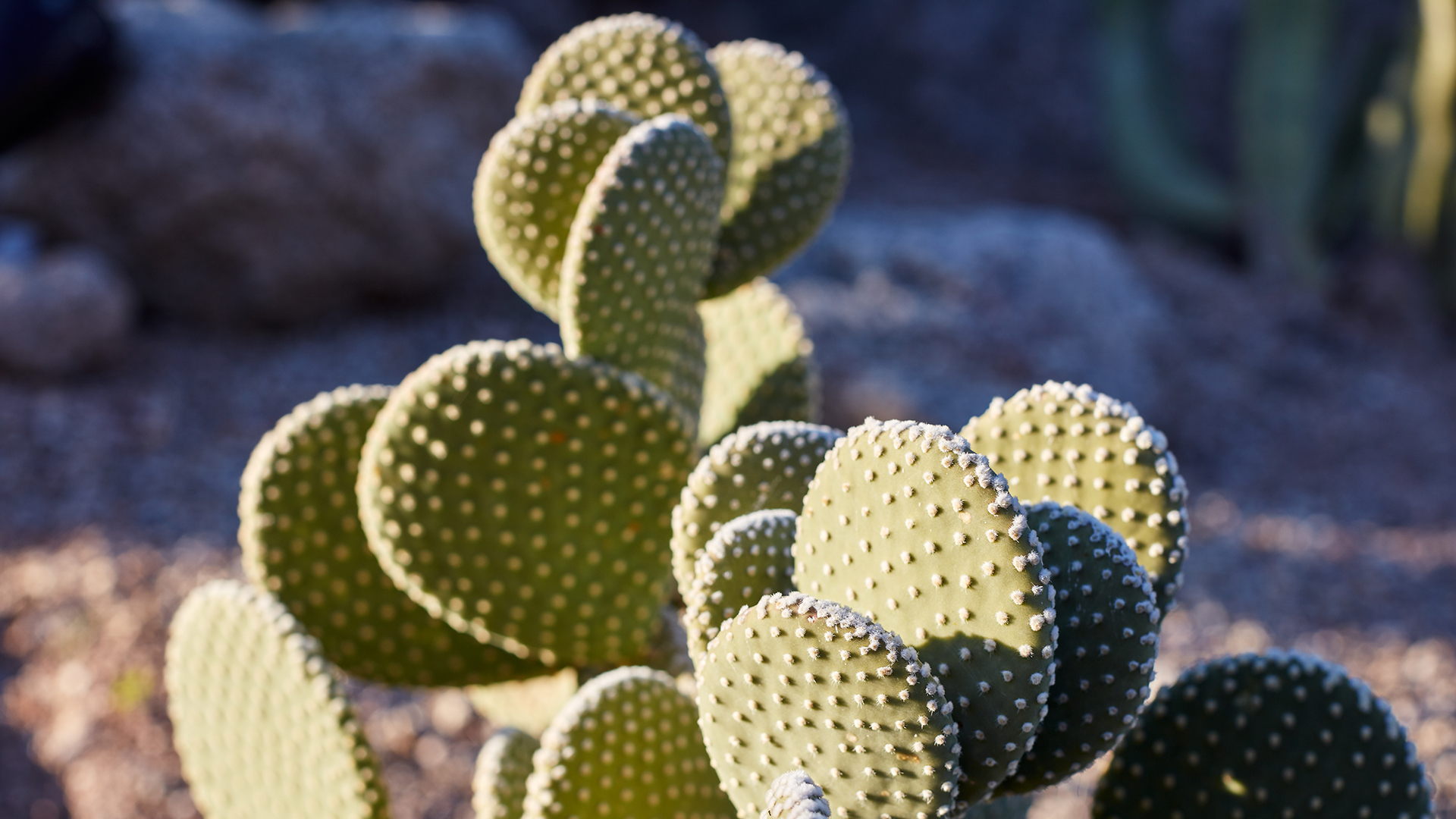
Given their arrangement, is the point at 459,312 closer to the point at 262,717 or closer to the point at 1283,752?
the point at 262,717

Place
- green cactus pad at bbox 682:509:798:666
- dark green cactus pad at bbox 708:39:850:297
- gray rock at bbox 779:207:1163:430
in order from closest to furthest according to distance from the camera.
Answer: green cactus pad at bbox 682:509:798:666 → dark green cactus pad at bbox 708:39:850:297 → gray rock at bbox 779:207:1163:430

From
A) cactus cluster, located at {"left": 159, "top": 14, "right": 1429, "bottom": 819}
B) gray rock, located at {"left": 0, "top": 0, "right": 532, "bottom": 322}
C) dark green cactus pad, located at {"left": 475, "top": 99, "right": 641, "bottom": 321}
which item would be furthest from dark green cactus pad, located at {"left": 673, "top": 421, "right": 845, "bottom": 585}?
gray rock, located at {"left": 0, "top": 0, "right": 532, "bottom": 322}

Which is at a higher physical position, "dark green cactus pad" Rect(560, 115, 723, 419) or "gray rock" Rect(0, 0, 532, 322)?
"dark green cactus pad" Rect(560, 115, 723, 419)

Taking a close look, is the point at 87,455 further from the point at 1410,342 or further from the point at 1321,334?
the point at 1410,342

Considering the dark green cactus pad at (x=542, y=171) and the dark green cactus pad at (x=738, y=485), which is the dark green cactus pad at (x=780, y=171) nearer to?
the dark green cactus pad at (x=542, y=171)

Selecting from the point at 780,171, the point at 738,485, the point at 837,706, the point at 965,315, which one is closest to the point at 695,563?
the point at 738,485

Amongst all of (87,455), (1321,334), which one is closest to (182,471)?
(87,455)

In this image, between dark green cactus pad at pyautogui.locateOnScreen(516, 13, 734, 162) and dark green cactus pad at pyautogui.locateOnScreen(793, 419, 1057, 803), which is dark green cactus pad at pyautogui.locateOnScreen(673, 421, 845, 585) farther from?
dark green cactus pad at pyautogui.locateOnScreen(516, 13, 734, 162)
